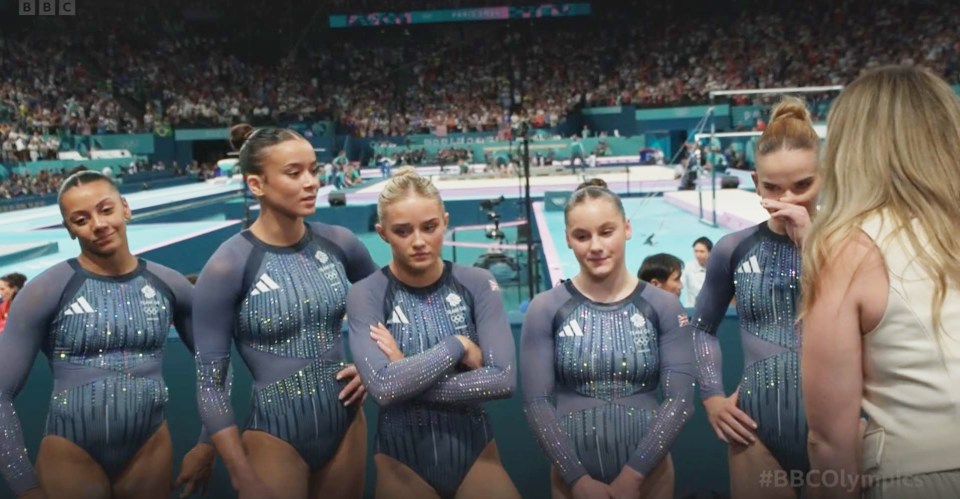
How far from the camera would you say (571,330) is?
7.16 ft

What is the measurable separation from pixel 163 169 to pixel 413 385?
21.2 metres

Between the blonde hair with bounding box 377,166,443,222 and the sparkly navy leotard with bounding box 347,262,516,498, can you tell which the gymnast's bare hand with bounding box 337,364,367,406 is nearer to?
the sparkly navy leotard with bounding box 347,262,516,498

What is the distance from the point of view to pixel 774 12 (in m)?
26.7

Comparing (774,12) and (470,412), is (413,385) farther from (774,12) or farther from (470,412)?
(774,12)

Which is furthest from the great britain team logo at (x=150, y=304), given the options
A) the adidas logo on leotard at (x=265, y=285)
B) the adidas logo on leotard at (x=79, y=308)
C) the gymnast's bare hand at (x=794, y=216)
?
the gymnast's bare hand at (x=794, y=216)

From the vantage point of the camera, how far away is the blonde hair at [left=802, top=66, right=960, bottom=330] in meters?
1.33

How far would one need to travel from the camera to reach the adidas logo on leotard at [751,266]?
2199 millimetres

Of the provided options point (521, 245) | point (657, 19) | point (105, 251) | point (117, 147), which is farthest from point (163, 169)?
point (105, 251)

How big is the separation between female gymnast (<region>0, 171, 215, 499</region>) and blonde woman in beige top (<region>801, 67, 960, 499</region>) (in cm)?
186

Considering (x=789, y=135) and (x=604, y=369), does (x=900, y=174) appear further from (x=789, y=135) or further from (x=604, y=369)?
(x=604, y=369)

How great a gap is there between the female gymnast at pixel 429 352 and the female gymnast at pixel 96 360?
0.71 m

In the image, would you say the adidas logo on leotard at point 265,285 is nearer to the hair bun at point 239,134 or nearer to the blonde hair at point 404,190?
the blonde hair at point 404,190

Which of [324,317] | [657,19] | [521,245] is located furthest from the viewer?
[657,19]

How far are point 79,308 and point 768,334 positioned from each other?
2.05 metres
